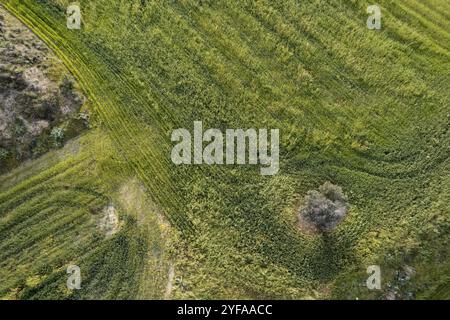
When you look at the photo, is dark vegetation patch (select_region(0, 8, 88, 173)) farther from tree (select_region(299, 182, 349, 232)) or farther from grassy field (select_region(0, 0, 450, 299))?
tree (select_region(299, 182, 349, 232))

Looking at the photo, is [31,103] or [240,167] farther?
[31,103]

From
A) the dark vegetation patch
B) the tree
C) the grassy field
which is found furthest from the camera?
the dark vegetation patch

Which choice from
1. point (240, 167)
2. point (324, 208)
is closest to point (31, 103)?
point (240, 167)

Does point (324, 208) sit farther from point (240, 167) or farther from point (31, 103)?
point (31, 103)

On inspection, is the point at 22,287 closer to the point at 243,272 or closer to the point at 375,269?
the point at 243,272

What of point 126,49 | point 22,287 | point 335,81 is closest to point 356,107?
point 335,81

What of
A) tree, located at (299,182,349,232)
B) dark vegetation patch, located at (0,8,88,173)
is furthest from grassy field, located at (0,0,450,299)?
A: dark vegetation patch, located at (0,8,88,173)

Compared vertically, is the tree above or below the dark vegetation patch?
below
